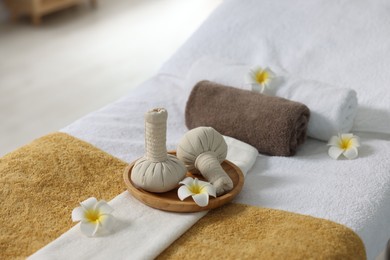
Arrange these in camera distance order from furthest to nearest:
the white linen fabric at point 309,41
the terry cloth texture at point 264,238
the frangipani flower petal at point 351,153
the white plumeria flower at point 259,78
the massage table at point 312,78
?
the white linen fabric at point 309,41
the white plumeria flower at point 259,78
the frangipani flower petal at point 351,153
the massage table at point 312,78
the terry cloth texture at point 264,238

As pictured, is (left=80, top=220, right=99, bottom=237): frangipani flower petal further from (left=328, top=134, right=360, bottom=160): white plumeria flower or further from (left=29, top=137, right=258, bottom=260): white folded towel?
(left=328, top=134, right=360, bottom=160): white plumeria flower

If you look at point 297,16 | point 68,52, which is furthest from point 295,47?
point 68,52

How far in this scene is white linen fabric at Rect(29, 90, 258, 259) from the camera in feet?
4.53

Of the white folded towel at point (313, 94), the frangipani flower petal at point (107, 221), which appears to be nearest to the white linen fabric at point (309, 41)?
the white folded towel at point (313, 94)

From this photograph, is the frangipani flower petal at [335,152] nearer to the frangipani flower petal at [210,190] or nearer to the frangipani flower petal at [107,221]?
the frangipani flower petal at [210,190]

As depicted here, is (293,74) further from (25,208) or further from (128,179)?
(25,208)

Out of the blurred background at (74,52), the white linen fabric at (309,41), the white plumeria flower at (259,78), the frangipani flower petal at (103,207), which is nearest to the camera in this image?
the frangipani flower petal at (103,207)

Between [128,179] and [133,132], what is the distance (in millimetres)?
347

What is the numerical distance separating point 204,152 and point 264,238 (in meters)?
0.29

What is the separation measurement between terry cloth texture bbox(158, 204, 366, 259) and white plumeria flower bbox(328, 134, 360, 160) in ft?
1.06

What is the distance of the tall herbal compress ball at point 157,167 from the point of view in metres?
1.50

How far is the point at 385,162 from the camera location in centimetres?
173

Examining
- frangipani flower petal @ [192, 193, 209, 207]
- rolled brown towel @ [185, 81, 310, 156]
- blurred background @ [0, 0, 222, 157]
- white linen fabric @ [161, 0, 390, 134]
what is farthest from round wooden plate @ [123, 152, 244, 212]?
blurred background @ [0, 0, 222, 157]

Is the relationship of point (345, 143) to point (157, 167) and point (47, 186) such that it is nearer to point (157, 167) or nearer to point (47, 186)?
point (157, 167)
